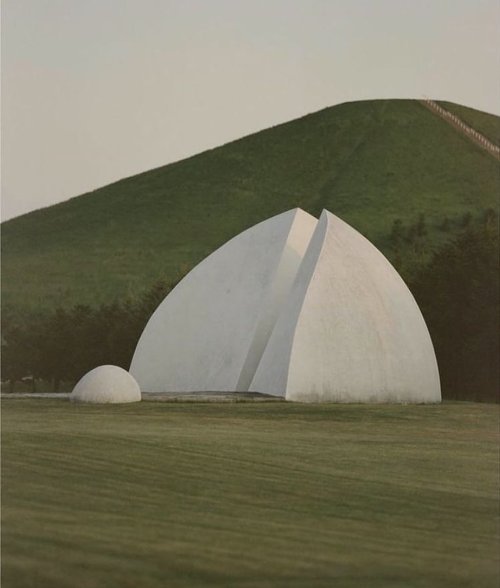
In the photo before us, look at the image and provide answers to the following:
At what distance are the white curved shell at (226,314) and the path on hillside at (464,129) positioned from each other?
63967 mm

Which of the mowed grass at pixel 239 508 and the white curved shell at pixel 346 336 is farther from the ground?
the white curved shell at pixel 346 336

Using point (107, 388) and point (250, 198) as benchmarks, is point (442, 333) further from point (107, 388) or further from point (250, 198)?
point (250, 198)

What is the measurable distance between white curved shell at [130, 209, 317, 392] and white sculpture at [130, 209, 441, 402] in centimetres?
4

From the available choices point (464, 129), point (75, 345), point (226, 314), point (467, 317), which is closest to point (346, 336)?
point (226, 314)

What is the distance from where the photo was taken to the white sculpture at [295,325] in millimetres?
28438

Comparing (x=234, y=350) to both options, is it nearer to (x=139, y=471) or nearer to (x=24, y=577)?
(x=139, y=471)

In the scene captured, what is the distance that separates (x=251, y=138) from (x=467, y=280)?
211ft

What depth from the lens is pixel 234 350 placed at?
31.2m

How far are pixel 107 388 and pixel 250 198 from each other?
63.2 m

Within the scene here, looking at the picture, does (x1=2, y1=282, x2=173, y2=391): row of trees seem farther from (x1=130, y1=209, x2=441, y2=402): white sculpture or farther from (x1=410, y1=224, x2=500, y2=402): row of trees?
(x1=130, y1=209, x2=441, y2=402): white sculpture

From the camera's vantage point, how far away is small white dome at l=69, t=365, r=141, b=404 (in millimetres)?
27266

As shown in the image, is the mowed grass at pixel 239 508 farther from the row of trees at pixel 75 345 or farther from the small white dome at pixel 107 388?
the row of trees at pixel 75 345

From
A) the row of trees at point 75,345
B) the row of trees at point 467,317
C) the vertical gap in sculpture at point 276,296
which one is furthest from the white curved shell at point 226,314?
the row of trees at point 75,345

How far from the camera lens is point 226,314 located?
32.4m
